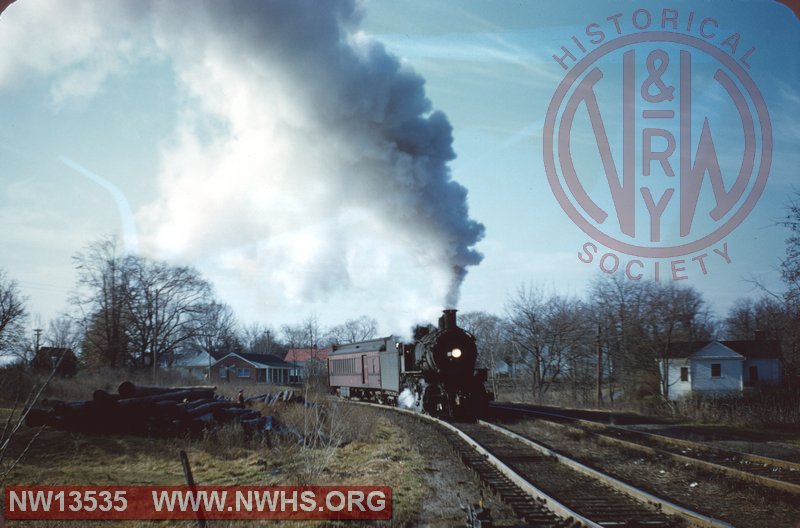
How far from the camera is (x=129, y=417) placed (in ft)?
43.2

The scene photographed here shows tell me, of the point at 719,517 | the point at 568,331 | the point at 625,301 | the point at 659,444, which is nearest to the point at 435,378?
the point at 659,444

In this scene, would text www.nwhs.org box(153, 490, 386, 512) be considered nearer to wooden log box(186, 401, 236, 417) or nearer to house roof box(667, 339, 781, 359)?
wooden log box(186, 401, 236, 417)

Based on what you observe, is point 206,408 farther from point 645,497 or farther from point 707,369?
point 707,369

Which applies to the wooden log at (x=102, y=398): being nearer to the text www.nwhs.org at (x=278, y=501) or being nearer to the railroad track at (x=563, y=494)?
the text www.nwhs.org at (x=278, y=501)

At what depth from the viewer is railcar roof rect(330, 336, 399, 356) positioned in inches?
790

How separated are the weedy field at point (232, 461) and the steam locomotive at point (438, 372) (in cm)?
228

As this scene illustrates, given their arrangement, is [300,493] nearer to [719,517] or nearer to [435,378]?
[719,517]

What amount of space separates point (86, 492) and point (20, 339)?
18.5 m

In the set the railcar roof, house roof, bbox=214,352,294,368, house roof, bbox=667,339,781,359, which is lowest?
house roof, bbox=214,352,294,368

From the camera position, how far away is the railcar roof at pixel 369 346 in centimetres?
2008

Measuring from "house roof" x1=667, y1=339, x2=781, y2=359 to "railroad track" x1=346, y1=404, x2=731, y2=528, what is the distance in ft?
97.9

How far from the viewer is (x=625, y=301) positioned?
33.9 m

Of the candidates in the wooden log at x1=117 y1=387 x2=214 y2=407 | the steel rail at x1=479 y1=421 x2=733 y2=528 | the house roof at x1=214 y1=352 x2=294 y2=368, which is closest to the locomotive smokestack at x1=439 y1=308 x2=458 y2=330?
the steel rail at x1=479 y1=421 x2=733 y2=528

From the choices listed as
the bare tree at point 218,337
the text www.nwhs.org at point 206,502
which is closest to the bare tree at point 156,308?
the bare tree at point 218,337
